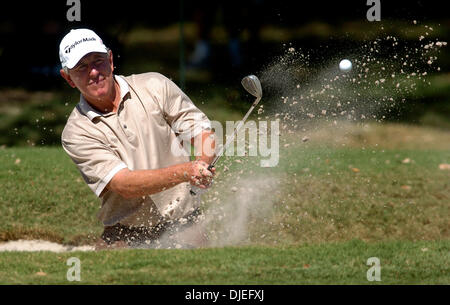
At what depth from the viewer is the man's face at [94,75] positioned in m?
4.20

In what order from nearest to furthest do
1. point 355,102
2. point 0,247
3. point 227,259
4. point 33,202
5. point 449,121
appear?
point 227,259 < point 0,247 < point 33,202 < point 355,102 < point 449,121

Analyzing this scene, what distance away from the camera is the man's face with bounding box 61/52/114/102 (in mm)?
4199

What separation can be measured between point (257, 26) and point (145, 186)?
9.22 metres

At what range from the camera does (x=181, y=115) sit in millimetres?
4430

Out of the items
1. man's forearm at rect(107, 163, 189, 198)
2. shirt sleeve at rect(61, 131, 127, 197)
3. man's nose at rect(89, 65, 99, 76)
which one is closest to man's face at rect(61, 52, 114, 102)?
man's nose at rect(89, 65, 99, 76)

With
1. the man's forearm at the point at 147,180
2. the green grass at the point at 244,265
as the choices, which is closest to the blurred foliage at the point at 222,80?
the green grass at the point at 244,265

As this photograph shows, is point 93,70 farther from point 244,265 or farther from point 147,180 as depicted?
point 244,265

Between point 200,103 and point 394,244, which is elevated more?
point 200,103

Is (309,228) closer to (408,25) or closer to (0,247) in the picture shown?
(0,247)

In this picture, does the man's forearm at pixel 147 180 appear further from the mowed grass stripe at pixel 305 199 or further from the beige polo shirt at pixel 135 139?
the mowed grass stripe at pixel 305 199

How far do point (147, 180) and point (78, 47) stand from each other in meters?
0.80

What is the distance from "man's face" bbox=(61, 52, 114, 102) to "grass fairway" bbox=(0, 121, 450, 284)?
0.92 meters

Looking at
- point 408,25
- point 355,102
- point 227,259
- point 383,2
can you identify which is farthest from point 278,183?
point 408,25

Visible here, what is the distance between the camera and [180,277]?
4008 mm
